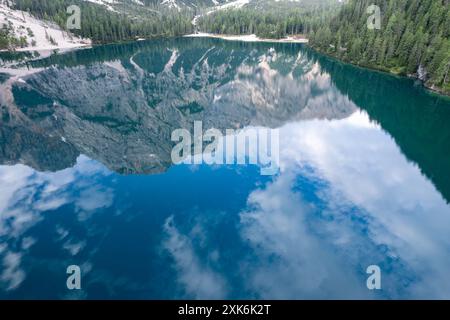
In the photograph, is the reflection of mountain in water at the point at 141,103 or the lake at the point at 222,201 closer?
the lake at the point at 222,201

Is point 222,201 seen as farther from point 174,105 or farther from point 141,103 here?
point 141,103

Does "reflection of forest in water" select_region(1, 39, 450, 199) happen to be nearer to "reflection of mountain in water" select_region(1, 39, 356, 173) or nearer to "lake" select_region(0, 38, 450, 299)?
"reflection of mountain in water" select_region(1, 39, 356, 173)

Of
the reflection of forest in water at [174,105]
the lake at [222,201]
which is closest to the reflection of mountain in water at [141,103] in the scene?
the reflection of forest in water at [174,105]

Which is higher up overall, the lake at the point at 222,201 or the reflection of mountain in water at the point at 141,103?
the reflection of mountain in water at the point at 141,103

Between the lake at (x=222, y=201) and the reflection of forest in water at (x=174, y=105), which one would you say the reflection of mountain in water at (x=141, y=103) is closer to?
the reflection of forest in water at (x=174, y=105)

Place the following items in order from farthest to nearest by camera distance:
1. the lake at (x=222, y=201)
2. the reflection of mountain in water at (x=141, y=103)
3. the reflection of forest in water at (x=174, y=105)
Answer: the reflection of mountain in water at (x=141, y=103) → the reflection of forest in water at (x=174, y=105) → the lake at (x=222, y=201)

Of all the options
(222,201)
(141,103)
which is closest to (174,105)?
(141,103)

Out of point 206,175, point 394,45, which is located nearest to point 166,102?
point 206,175

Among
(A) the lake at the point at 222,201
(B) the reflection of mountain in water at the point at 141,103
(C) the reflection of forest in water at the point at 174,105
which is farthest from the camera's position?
(B) the reflection of mountain in water at the point at 141,103
